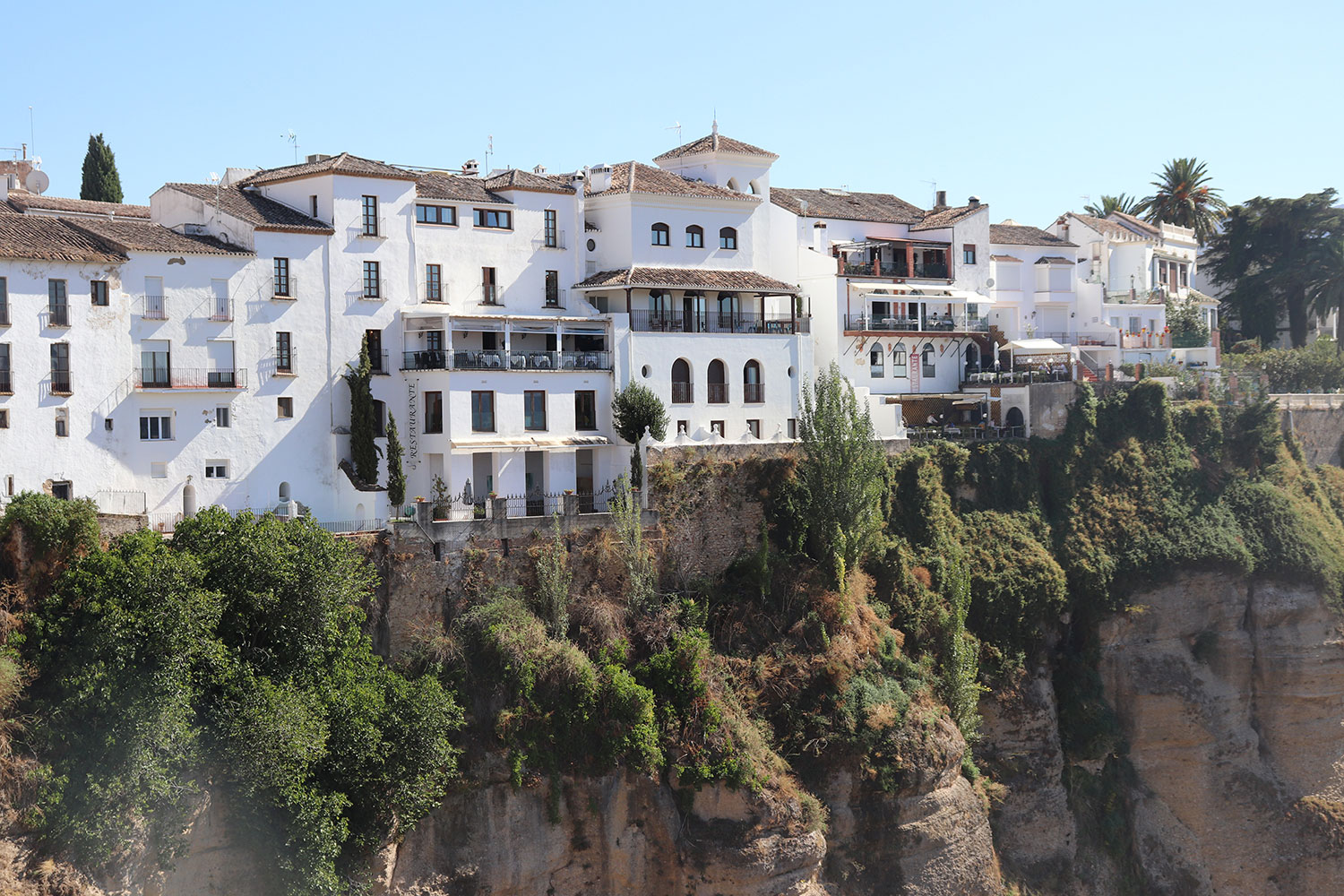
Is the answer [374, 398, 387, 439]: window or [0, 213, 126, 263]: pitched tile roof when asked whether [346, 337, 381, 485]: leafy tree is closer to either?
[374, 398, 387, 439]: window

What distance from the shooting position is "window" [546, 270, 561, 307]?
174ft

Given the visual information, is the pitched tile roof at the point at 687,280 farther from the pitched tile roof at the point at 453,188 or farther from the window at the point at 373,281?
the window at the point at 373,281

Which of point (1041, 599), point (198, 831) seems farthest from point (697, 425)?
point (198, 831)

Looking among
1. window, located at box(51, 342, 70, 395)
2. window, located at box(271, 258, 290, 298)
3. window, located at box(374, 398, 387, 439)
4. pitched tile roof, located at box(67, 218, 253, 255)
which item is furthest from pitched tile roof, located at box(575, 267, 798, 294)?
window, located at box(51, 342, 70, 395)

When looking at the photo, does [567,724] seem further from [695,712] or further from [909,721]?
[909,721]

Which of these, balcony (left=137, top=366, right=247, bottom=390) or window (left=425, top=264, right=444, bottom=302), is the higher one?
window (left=425, top=264, right=444, bottom=302)

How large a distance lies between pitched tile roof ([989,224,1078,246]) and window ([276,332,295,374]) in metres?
33.7

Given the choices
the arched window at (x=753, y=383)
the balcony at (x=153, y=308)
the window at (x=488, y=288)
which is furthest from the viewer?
the arched window at (x=753, y=383)

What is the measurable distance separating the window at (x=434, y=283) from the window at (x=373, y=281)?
1682mm

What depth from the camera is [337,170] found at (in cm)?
4816

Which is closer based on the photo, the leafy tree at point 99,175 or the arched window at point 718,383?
the arched window at point 718,383

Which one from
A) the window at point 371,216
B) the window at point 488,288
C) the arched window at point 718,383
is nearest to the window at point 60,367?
the window at point 371,216

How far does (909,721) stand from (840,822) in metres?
3.71

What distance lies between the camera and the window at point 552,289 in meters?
53.0
